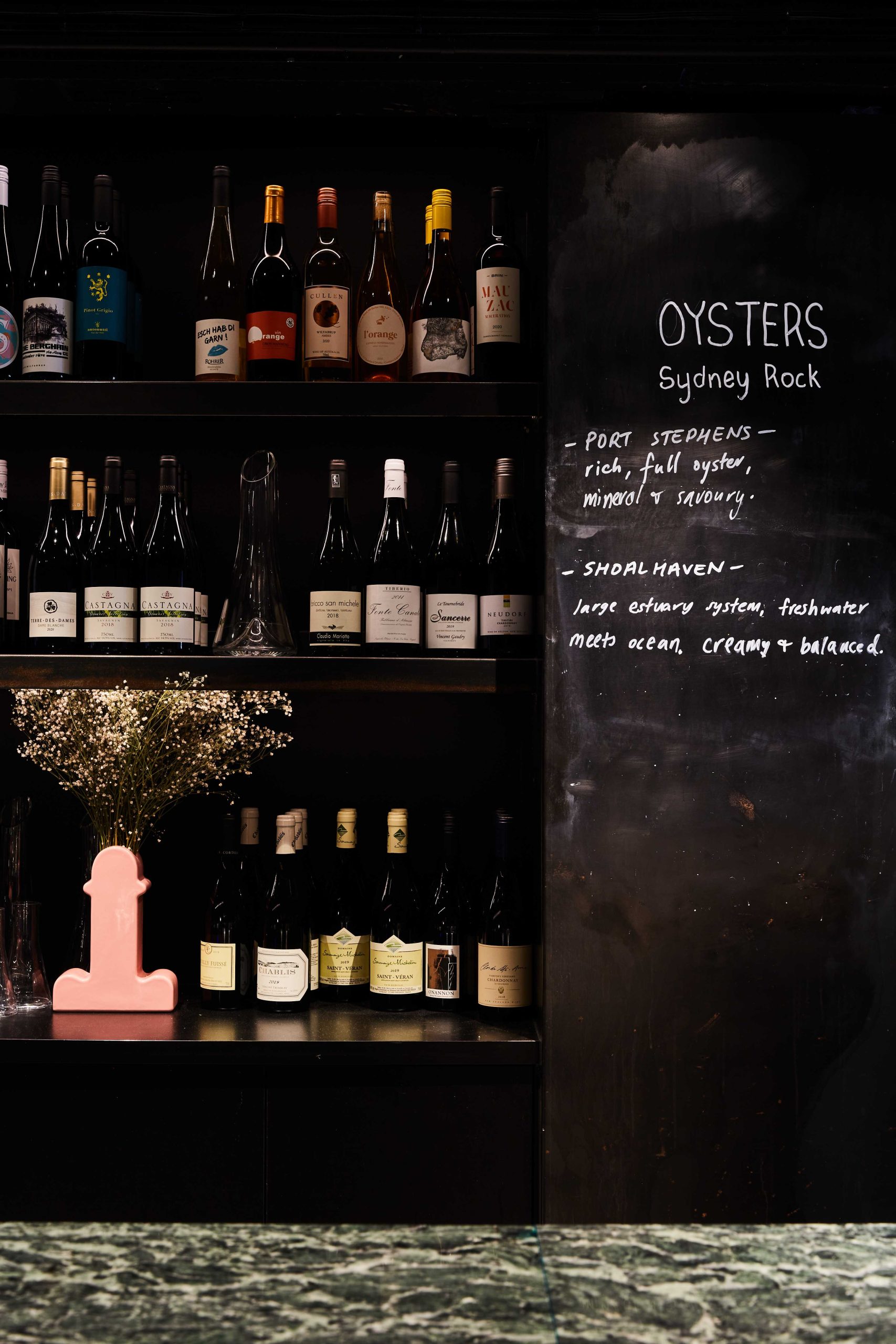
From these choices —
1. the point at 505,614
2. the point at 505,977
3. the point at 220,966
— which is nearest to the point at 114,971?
the point at 220,966

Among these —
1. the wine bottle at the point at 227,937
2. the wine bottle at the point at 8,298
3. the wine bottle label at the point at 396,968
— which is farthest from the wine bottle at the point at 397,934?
the wine bottle at the point at 8,298

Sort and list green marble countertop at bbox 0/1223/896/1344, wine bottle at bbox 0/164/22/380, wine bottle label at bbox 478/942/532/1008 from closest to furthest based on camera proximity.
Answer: green marble countertop at bbox 0/1223/896/1344 → wine bottle label at bbox 478/942/532/1008 → wine bottle at bbox 0/164/22/380

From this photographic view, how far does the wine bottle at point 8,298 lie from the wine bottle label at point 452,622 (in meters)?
0.84

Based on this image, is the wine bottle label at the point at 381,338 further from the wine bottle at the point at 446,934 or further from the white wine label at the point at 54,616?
the wine bottle at the point at 446,934

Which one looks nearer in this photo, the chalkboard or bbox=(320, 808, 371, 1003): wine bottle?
the chalkboard

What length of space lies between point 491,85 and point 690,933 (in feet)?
4.53

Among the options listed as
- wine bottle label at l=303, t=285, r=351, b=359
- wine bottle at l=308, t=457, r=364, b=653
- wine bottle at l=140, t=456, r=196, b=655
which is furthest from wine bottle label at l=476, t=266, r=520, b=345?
wine bottle at l=140, t=456, r=196, b=655

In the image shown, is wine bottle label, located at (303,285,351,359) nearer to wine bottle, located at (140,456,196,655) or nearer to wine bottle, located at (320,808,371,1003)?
wine bottle, located at (140,456,196,655)

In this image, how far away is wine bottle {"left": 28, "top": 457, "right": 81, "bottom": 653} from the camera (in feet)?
5.78

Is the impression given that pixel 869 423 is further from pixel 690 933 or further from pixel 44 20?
pixel 44 20

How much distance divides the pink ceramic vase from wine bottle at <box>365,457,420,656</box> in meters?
0.58

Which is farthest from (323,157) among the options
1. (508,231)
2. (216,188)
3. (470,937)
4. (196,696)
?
(470,937)

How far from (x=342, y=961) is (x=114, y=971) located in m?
0.37

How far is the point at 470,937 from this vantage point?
6.03ft
